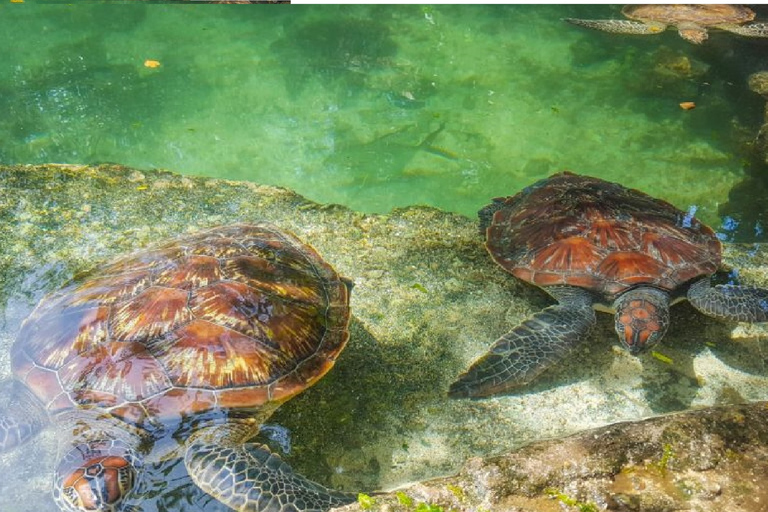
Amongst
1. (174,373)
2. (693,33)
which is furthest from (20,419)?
(693,33)

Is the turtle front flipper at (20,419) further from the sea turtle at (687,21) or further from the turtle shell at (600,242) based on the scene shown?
the sea turtle at (687,21)

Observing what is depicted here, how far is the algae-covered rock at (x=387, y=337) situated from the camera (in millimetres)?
2959

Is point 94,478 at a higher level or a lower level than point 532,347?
higher

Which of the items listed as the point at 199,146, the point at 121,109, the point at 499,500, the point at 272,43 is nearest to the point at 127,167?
the point at 199,146

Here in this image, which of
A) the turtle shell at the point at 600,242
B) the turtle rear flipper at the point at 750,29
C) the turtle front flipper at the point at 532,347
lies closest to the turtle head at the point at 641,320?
the turtle shell at the point at 600,242

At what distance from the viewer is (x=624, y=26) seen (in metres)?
7.98

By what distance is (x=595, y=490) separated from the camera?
7.48ft

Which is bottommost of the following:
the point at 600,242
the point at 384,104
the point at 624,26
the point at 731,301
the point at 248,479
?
the point at 384,104

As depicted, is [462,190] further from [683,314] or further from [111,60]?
[111,60]

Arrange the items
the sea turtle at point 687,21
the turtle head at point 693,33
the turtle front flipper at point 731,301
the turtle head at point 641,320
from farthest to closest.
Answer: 1. the sea turtle at point 687,21
2. the turtle head at point 693,33
3. the turtle front flipper at point 731,301
4. the turtle head at point 641,320

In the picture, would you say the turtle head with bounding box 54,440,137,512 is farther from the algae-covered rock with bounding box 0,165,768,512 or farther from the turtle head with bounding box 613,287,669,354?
the turtle head with bounding box 613,287,669,354

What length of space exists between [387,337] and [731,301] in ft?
6.86

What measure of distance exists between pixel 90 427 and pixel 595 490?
6.89 feet

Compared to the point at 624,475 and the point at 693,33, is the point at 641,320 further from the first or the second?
the point at 693,33
